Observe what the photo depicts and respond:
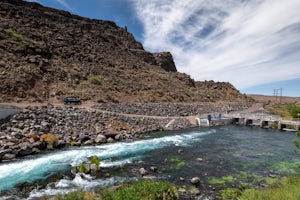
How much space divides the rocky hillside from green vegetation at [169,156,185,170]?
80.8 feet

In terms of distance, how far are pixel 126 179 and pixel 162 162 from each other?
4056 millimetres

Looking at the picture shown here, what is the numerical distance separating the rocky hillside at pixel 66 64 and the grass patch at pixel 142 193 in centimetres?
2743

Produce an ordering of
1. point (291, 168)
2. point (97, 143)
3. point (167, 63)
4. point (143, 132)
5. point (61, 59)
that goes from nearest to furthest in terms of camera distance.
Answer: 1. point (291, 168)
2. point (97, 143)
3. point (143, 132)
4. point (61, 59)
5. point (167, 63)

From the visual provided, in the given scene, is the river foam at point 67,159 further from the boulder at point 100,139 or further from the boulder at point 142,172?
the boulder at point 142,172

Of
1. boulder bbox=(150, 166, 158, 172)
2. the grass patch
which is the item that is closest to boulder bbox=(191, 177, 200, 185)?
the grass patch

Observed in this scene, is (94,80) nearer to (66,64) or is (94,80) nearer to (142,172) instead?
(66,64)

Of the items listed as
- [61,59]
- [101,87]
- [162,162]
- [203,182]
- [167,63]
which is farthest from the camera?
[167,63]

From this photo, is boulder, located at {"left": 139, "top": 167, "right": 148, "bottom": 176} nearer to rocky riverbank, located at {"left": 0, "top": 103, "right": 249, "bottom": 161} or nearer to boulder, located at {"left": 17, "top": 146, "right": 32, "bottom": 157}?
rocky riverbank, located at {"left": 0, "top": 103, "right": 249, "bottom": 161}

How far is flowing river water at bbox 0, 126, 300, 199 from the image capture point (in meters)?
11.3

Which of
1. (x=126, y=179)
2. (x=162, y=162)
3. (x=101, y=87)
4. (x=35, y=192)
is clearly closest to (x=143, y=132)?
(x=162, y=162)

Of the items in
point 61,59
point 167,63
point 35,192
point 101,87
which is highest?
point 167,63

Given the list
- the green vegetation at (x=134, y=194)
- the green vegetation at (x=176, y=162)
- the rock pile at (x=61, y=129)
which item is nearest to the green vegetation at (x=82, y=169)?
the green vegetation at (x=134, y=194)

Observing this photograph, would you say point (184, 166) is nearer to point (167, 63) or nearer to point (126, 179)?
point (126, 179)

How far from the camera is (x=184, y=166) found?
14.2m
